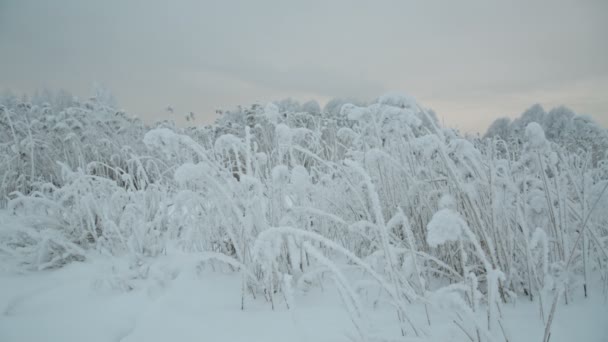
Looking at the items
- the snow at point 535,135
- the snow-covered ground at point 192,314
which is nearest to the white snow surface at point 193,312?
the snow-covered ground at point 192,314

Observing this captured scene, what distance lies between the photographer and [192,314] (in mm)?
1423

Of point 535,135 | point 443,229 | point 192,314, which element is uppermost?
point 535,135

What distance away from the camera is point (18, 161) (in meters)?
4.31

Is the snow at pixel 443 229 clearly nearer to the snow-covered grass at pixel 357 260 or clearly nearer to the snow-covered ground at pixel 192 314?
the snow-covered grass at pixel 357 260

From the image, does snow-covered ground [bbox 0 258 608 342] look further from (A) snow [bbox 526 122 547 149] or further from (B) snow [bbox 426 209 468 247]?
(A) snow [bbox 526 122 547 149]

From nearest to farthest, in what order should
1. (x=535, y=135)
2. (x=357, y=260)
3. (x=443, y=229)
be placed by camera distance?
(x=443, y=229) < (x=357, y=260) < (x=535, y=135)

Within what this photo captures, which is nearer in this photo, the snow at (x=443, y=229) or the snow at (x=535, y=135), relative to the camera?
the snow at (x=443, y=229)

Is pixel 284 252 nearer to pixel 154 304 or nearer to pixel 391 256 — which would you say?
pixel 154 304

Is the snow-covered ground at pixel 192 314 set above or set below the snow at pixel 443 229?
below

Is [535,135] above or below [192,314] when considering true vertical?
above

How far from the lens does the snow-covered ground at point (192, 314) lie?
1149 millimetres

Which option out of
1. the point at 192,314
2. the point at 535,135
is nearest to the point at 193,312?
the point at 192,314

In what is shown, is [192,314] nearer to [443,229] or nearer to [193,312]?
[193,312]

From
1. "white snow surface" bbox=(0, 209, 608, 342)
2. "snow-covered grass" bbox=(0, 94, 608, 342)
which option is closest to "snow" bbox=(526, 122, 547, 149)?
"snow-covered grass" bbox=(0, 94, 608, 342)
